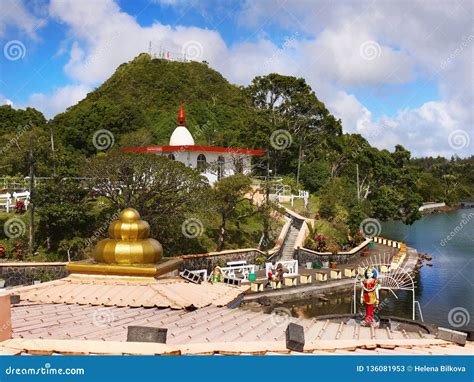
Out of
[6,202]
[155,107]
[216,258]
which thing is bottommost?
[216,258]

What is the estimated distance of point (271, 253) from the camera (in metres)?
27.7

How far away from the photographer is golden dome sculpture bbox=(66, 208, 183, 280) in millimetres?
9469

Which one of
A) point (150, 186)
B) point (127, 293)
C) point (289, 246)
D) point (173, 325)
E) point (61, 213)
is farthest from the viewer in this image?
point (289, 246)

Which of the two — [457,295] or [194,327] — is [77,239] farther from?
[457,295]

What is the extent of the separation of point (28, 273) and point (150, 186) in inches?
249

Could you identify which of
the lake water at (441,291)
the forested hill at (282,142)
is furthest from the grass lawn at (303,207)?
the lake water at (441,291)

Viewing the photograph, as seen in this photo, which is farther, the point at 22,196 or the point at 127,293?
the point at 22,196

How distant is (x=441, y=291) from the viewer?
1038 inches

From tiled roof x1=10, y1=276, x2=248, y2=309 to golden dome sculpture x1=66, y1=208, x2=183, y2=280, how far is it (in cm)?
15

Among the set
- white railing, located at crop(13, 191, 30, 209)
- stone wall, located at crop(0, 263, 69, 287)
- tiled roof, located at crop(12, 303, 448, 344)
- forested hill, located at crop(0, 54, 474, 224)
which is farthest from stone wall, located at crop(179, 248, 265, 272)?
tiled roof, located at crop(12, 303, 448, 344)

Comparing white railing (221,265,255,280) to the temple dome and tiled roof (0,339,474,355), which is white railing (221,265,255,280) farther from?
tiled roof (0,339,474,355)

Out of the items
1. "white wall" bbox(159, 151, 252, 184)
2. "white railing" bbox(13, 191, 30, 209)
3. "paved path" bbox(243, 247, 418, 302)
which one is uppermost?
"white wall" bbox(159, 151, 252, 184)

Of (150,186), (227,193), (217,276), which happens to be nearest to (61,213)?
(150,186)

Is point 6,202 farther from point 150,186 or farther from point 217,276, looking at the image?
point 217,276
